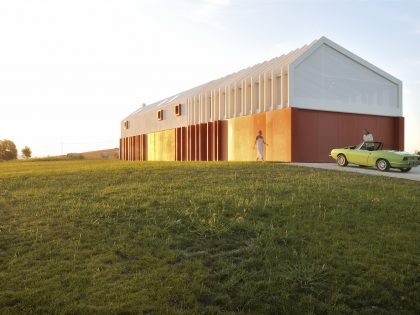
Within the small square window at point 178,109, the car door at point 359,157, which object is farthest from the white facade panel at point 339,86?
the small square window at point 178,109

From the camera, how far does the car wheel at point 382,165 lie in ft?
59.0

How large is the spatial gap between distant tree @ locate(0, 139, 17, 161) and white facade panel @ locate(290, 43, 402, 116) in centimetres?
5521

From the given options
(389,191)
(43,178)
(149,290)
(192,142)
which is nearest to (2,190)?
(43,178)

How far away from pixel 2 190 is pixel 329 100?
1825cm

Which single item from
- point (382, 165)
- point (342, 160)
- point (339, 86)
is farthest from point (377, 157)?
point (339, 86)

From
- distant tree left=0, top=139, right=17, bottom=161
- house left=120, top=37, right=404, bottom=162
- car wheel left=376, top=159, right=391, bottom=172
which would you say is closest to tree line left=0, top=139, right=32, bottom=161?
distant tree left=0, top=139, right=17, bottom=161

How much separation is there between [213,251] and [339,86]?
20484mm

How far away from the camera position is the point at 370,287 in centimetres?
558

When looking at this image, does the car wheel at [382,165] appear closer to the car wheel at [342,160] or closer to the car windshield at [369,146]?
the car windshield at [369,146]

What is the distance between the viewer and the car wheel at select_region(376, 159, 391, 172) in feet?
59.0

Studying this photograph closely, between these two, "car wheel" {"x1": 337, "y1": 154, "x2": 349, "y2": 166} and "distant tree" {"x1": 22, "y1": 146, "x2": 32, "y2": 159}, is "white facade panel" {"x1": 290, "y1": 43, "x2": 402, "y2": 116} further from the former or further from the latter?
"distant tree" {"x1": 22, "y1": 146, "x2": 32, "y2": 159}

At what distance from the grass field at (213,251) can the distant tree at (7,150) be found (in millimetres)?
58684

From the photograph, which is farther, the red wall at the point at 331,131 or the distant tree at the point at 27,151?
the distant tree at the point at 27,151

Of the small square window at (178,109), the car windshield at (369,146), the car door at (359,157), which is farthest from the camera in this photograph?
the small square window at (178,109)
